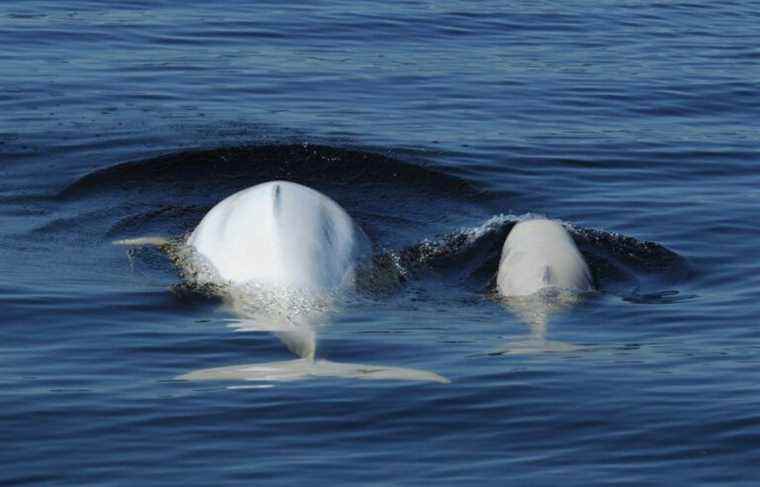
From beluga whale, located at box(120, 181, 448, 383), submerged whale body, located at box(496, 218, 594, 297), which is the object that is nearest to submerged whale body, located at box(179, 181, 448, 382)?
beluga whale, located at box(120, 181, 448, 383)

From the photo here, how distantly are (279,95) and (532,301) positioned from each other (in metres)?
10.5

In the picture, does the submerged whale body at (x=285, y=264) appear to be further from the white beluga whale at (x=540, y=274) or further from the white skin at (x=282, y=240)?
the white beluga whale at (x=540, y=274)

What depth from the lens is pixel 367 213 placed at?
19.8 metres

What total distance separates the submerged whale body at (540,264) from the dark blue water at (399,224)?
0.86 feet

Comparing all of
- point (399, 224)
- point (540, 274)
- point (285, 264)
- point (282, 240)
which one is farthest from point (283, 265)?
point (399, 224)

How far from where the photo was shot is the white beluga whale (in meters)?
16.0

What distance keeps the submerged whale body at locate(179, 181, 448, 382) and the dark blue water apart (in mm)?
262

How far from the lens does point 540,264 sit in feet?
55.5

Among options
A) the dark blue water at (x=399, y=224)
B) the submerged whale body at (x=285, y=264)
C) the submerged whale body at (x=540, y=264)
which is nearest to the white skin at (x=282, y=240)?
the submerged whale body at (x=285, y=264)

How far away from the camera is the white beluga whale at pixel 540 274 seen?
15992 mm

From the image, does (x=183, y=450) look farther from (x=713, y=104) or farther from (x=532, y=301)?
(x=713, y=104)

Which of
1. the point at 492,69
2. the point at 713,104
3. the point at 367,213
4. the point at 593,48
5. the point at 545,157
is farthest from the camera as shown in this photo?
the point at 593,48

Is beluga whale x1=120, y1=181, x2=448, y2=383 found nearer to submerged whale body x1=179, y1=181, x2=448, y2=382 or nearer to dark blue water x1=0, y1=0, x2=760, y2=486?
submerged whale body x1=179, y1=181, x2=448, y2=382

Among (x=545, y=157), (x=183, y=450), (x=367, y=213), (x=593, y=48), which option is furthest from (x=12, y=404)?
(x=593, y=48)
